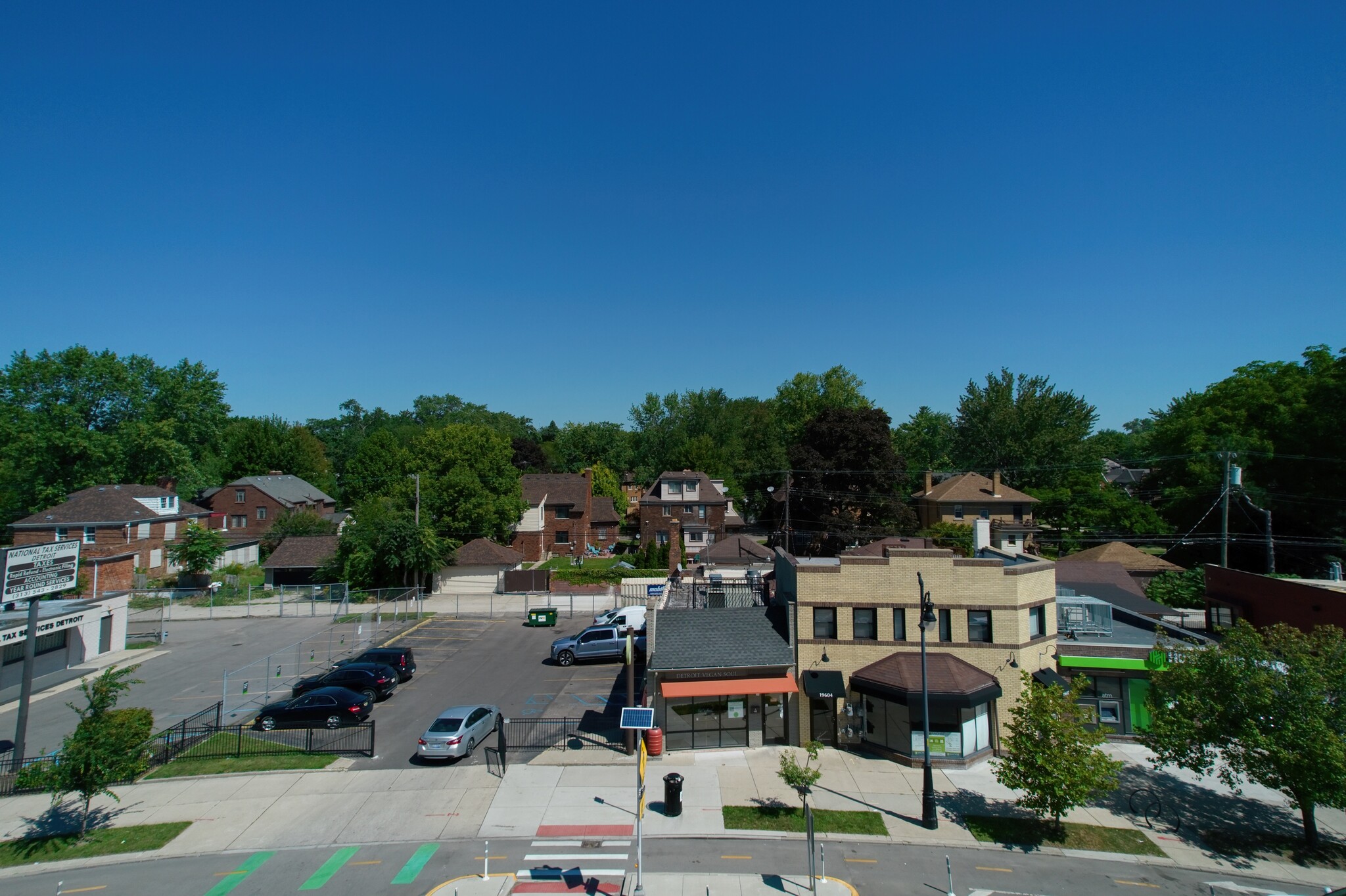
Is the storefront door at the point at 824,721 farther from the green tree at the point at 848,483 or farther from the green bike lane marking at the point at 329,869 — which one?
the green tree at the point at 848,483

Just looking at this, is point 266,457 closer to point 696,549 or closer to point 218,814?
point 696,549

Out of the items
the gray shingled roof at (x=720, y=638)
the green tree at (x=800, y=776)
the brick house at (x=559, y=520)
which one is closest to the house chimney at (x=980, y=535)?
the gray shingled roof at (x=720, y=638)

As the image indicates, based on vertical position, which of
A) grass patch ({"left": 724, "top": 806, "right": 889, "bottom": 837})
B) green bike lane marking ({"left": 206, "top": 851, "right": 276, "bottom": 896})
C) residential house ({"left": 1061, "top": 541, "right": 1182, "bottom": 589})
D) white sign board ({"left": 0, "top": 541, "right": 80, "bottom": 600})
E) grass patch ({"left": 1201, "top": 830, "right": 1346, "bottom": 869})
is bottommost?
green bike lane marking ({"left": 206, "top": 851, "right": 276, "bottom": 896})

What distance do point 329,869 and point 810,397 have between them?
70.1 metres

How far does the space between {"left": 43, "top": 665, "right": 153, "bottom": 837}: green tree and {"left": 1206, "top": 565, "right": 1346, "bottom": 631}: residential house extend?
30.6 m

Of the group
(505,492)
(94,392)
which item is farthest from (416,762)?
(94,392)

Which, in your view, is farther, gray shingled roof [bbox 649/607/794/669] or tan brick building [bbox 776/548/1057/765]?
gray shingled roof [bbox 649/607/794/669]

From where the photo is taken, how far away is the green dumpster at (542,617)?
40438 mm

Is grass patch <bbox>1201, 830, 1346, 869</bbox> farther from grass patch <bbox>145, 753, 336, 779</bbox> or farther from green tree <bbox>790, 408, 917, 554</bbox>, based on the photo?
green tree <bbox>790, 408, 917, 554</bbox>

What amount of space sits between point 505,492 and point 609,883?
4366cm

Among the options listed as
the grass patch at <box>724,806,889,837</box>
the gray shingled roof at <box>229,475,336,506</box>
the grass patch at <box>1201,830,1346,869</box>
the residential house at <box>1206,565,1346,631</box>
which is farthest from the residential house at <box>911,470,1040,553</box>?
the gray shingled roof at <box>229,475,336,506</box>

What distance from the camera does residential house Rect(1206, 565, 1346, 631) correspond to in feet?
77.2

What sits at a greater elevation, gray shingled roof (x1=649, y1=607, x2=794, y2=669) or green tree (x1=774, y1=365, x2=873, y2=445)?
green tree (x1=774, y1=365, x2=873, y2=445)

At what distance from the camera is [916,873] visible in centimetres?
1485
